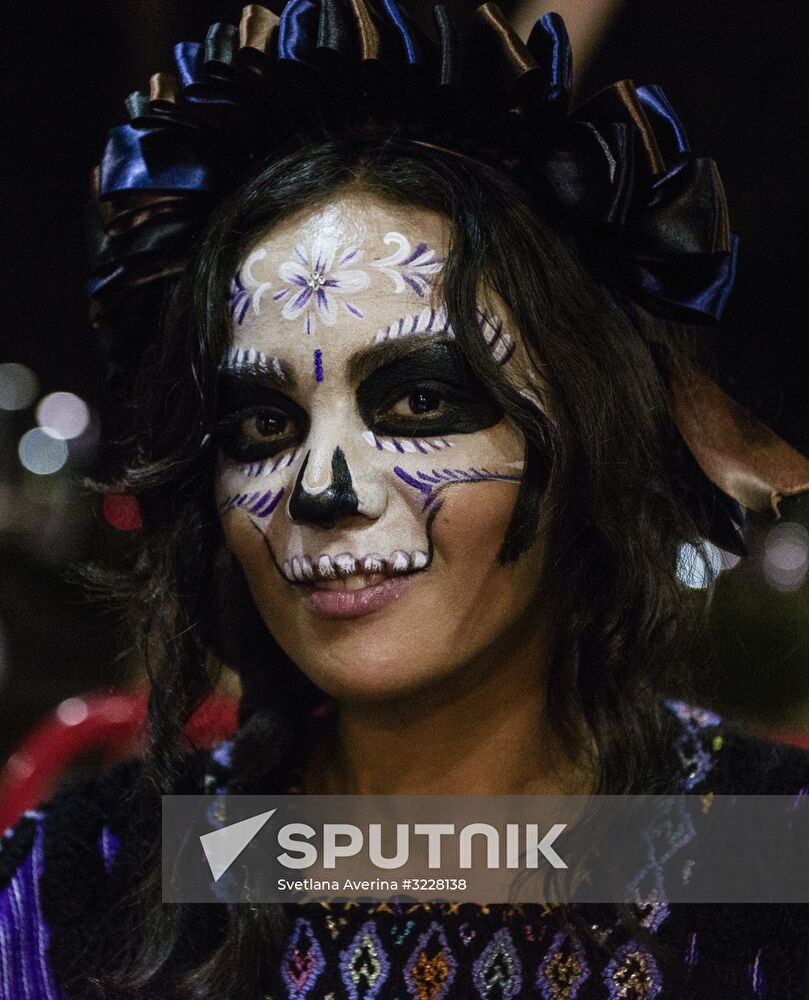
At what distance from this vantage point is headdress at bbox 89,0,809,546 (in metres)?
1.00

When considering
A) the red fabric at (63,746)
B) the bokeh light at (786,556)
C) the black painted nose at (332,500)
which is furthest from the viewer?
the red fabric at (63,746)

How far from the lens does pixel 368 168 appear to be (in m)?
1.03

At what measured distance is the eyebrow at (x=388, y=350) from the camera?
38.2 inches

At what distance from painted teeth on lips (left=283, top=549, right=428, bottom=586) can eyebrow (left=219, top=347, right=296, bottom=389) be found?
0.17 meters

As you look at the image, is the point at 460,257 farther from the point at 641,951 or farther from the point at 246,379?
the point at 641,951

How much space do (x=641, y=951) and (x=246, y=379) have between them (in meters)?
0.66

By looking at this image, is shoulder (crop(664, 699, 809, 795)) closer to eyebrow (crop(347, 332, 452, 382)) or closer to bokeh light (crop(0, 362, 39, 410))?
eyebrow (crop(347, 332, 452, 382))

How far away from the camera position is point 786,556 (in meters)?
1.26

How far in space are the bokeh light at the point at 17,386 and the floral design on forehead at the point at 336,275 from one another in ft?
2.12

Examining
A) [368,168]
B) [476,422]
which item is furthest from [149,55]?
[476,422]

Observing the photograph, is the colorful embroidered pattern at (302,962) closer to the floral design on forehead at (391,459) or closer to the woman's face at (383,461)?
the woman's face at (383,461)

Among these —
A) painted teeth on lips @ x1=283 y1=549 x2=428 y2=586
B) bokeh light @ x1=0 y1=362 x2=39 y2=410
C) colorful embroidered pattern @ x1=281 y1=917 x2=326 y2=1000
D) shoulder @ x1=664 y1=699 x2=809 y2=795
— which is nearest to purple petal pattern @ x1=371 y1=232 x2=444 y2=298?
painted teeth on lips @ x1=283 y1=549 x2=428 y2=586

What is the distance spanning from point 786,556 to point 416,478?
0.53m

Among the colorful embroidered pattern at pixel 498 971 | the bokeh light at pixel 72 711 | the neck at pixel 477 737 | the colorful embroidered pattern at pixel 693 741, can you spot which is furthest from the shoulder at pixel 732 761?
the bokeh light at pixel 72 711
